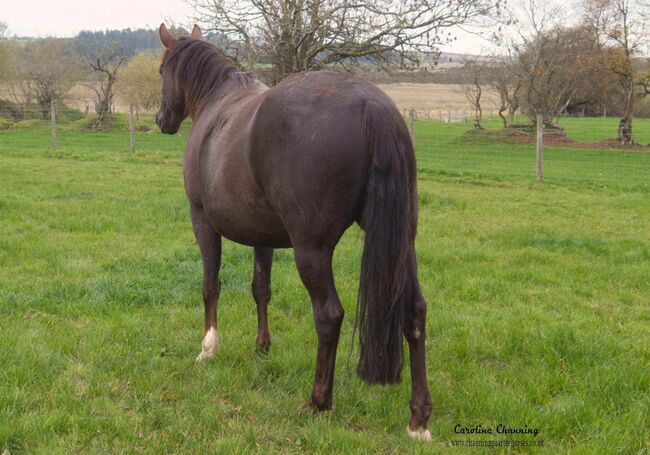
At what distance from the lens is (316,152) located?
2.83m

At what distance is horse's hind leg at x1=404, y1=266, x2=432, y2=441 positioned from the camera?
9.80 ft

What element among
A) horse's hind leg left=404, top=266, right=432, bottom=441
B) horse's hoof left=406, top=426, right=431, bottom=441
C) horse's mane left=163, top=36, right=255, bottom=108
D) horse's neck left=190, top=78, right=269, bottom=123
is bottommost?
horse's hoof left=406, top=426, right=431, bottom=441

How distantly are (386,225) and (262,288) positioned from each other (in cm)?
176

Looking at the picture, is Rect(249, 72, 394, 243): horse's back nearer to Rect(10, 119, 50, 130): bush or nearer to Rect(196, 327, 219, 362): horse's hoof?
Rect(196, 327, 219, 362): horse's hoof

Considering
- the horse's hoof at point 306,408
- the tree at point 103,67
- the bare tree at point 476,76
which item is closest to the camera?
the horse's hoof at point 306,408

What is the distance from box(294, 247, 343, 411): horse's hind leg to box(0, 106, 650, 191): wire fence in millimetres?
11807

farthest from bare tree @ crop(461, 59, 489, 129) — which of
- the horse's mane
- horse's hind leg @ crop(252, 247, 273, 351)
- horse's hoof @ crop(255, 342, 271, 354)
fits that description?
horse's hoof @ crop(255, 342, 271, 354)

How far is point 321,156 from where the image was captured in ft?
9.25

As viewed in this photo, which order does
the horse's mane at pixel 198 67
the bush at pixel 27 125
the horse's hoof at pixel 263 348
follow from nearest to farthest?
the horse's hoof at pixel 263 348, the horse's mane at pixel 198 67, the bush at pixel 27 125

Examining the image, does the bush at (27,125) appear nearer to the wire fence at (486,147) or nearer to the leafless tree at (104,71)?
the wire fence at (486,147)

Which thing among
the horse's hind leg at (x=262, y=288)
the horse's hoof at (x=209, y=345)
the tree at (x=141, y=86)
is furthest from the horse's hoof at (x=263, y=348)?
the tree at (x=141, y=86)

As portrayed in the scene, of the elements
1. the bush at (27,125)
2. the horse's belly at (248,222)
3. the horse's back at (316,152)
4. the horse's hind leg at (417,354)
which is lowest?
the horse's hind leg at (417,354)

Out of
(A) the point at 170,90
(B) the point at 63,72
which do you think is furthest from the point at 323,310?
(B) the point at 63,72

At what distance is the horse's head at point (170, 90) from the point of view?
15.3 feet
